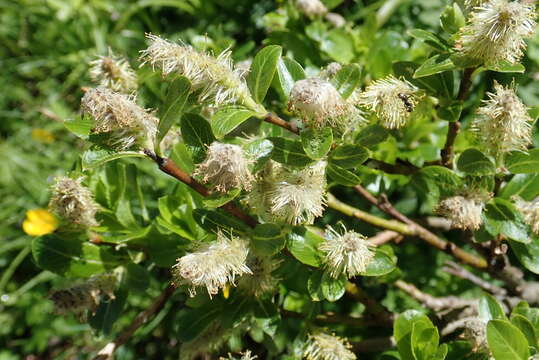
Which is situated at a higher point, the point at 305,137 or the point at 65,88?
the point at 305,137

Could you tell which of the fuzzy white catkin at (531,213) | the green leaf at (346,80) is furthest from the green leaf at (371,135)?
the fuzzy white catkin at (531,213)

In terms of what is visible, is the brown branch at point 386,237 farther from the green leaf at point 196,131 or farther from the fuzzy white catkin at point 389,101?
the green leaf at point 196,131

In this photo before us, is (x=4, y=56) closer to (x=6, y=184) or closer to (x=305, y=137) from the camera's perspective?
(x=6, y=184)

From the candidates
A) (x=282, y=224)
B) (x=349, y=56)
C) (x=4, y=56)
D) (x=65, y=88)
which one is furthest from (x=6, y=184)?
(x=282, y=224)

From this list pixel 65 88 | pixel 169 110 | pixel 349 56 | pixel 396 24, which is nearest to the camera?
pixel 169 110

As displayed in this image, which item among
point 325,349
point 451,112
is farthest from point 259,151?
point 325,349

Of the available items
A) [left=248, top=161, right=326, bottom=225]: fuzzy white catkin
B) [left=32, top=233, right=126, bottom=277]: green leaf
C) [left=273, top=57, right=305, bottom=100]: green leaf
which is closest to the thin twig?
[left=248, top=161, right=326, bottom=225]: fuzzy white catkin
